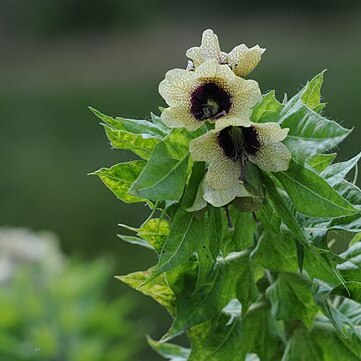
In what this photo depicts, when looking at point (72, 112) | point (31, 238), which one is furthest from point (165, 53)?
point (31, 238)

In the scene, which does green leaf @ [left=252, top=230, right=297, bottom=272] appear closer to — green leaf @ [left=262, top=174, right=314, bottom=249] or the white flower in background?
green leaf @ [left=262, top=174, right=314, bottom=249]

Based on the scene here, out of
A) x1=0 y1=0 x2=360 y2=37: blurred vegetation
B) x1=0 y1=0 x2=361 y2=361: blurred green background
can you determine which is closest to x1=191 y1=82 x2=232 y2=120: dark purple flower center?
x1=0 y1=0 x2=361 y2=361: blurred green background

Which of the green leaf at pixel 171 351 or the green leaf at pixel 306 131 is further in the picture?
the green leaf at pixel 171 351

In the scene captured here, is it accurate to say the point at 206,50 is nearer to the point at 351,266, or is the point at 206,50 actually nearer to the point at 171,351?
the point at 351,266

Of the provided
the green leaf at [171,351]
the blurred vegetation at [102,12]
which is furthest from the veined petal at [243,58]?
the blurred vegetation at [102,12]

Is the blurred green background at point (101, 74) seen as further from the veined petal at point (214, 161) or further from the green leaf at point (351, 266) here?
the veined petal at point (214, 161)

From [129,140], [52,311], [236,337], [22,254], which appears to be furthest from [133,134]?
[22,254]
